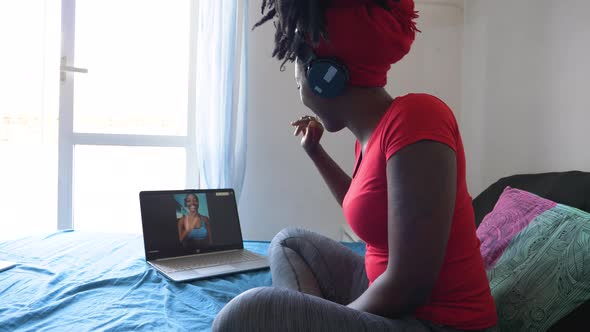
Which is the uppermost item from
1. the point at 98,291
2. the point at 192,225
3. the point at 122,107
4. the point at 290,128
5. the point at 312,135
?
the point at 122,107

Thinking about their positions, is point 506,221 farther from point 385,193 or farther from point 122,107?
point 122,107

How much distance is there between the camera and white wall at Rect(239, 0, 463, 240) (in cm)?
217

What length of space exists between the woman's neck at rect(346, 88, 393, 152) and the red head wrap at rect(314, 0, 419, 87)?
0.03 meters

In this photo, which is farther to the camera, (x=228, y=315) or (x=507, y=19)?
(x=507, y=19)

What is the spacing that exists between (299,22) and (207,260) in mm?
855

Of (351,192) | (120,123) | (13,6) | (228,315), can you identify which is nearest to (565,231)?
(351,192)

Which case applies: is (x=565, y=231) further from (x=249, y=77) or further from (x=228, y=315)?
(x=249, y=77)

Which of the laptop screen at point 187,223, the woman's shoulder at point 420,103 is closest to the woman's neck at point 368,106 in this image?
the woman's shoulder at point 420,103

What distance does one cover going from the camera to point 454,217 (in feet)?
2.36

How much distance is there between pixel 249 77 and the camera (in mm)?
2166

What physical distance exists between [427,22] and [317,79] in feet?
5.30

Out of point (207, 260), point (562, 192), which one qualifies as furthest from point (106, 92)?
point (562, 192)

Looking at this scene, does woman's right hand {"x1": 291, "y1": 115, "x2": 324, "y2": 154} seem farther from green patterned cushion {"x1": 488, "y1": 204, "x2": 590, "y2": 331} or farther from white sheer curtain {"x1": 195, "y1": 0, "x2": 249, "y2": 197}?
white sheer curtain {"x1": 195, "y1": 0, "x2": 249, "y2": 197}

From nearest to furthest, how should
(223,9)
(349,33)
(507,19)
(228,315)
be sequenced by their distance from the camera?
(228,315) → (349,33) → (507,19) → (223,9)
